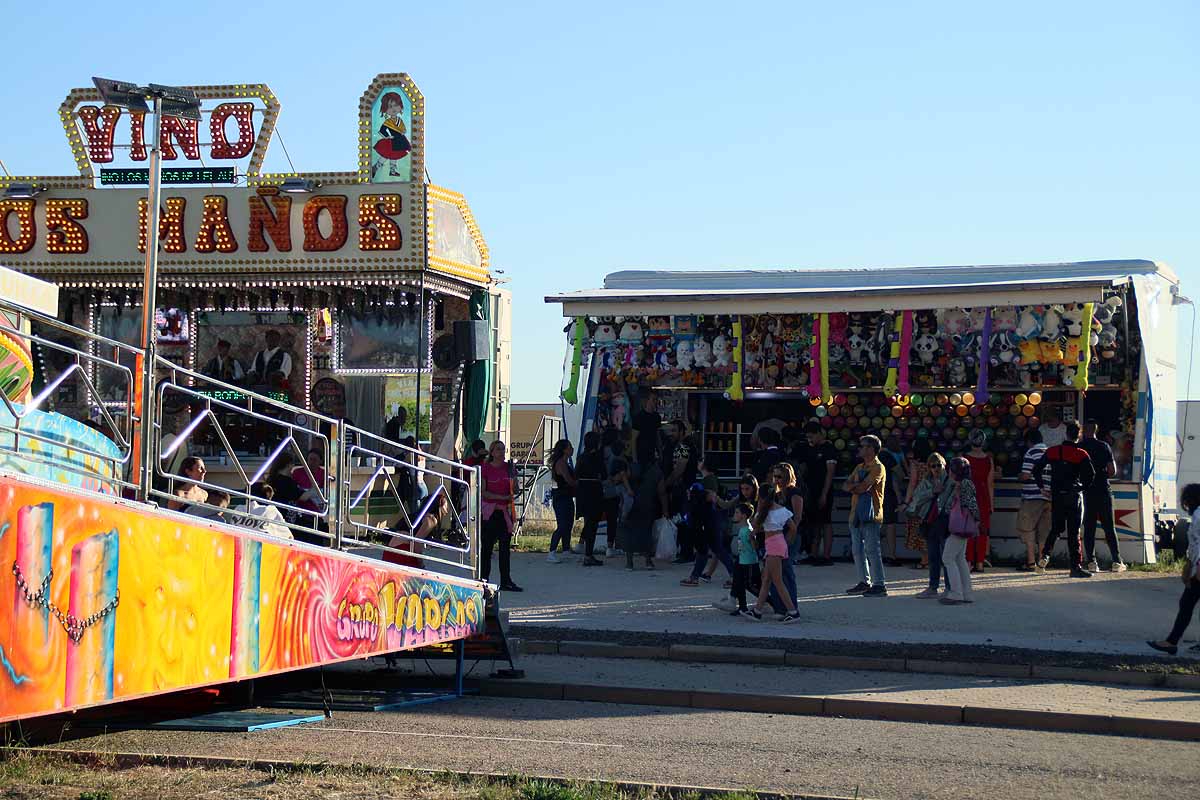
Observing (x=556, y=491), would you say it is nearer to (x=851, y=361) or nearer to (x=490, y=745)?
(x=851, y=361)

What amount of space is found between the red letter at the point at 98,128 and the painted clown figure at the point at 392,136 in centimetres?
485

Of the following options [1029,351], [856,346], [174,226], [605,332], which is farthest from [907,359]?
[174,226]

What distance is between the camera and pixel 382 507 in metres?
19.9

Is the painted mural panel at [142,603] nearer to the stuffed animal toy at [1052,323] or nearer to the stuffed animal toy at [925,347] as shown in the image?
the stuffed animal toy at [925,347]

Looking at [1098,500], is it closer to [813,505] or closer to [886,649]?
[813,505]

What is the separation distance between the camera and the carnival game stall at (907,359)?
1881 centimetres

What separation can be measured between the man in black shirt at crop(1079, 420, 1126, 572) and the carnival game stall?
672 mm

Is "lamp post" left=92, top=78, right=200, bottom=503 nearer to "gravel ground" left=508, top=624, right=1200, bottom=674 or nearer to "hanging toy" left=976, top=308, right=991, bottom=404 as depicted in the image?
"gravel ground" left=508, top=624, right=1200, bottom=674

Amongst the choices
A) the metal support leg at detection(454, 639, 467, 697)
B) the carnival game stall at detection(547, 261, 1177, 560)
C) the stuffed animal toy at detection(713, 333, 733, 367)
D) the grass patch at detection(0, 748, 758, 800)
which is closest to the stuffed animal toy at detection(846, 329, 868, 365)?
the carnival game stall at detection(547, 261, 1177, 560)

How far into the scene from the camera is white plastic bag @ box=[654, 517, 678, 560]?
19.3 meters

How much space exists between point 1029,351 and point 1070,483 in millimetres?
2416

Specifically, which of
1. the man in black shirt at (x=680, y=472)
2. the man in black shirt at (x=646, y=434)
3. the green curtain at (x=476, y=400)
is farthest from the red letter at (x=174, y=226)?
the man in black shirt at (x=680, y=472)

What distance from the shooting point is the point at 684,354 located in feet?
68.7

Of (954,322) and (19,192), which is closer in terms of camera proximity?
(954,322)
